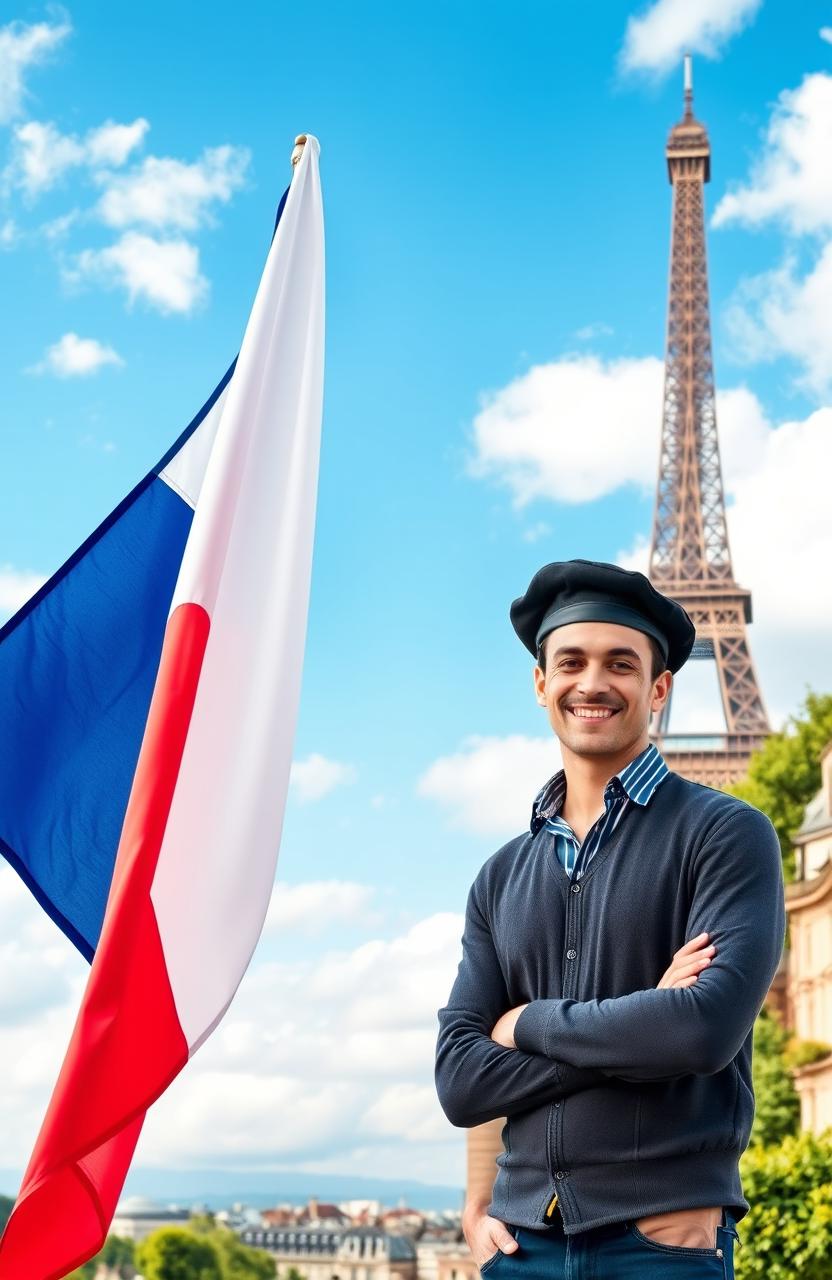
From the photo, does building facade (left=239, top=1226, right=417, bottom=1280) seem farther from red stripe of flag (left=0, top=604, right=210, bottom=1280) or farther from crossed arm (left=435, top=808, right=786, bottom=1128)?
crossed arm (left=435, top=808, right=786, bottom=1128)

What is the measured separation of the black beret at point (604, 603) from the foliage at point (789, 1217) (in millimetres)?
19961

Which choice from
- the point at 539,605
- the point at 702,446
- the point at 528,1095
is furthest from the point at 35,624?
the point at 702,446

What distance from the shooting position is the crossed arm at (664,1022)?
3.38 m

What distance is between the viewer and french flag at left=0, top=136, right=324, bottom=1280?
401 centimetres

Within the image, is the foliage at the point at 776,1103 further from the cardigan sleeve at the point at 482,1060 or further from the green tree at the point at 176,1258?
the green tree at the point at 176,1258

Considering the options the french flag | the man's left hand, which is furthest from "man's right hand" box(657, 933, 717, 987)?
the french flag

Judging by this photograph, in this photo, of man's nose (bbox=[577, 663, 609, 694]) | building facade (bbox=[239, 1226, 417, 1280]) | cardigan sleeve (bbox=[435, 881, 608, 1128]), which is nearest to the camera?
cardigan sleeve (bbox=[435, 881, 608, 1128])

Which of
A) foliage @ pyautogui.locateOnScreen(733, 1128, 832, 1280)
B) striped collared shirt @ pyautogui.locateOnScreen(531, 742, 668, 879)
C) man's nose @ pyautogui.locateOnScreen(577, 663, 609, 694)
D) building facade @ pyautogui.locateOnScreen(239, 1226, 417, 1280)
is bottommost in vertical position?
striped collared shirt @ pyautogui.locateOnScreen(531, 742, 668, 879)

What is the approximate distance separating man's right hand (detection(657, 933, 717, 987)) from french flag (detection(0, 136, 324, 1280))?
4.26 feet

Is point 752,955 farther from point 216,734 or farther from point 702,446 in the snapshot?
point 702,446

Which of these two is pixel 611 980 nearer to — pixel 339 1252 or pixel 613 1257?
pixel 613 1257

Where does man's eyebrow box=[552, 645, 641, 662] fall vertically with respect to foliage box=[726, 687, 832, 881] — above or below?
below

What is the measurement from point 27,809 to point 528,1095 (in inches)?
93.0

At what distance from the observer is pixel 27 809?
17.6 ft
